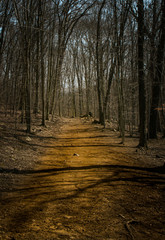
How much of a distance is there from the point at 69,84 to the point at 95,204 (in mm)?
29474

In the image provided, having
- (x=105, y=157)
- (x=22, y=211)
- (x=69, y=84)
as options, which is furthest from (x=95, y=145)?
(x=69, y=84)

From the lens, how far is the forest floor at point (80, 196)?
8.74 ft

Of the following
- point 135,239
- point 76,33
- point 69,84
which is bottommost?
point 135,239

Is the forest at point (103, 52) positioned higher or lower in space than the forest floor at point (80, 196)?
higher

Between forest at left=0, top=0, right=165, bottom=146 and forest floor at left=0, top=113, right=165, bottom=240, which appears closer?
forest floor at left=0, top=113, right=165, bottom=240

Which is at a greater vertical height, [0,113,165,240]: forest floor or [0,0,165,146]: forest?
[0,0,165,146]: forest

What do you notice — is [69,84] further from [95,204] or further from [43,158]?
[95,204]

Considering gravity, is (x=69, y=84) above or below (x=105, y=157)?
above

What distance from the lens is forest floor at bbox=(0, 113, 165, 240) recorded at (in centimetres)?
266

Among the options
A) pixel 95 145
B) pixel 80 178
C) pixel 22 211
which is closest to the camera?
pixel 22 211

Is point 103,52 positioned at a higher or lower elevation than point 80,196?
higher

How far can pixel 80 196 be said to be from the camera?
3.73m

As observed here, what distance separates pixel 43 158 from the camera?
6.66 metres

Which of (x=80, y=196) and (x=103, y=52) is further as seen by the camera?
(x=103, y=52)
